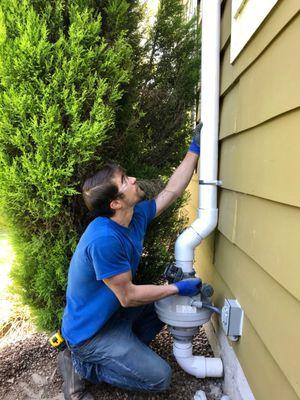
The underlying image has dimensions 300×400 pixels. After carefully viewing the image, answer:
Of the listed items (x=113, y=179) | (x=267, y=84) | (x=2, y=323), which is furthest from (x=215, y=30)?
(x=2, y=323)

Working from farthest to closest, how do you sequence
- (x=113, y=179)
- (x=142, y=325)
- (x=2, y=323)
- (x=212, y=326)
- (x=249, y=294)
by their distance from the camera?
1. (x=2, y=323)
2. (x=212, y=326)
3. (x=142, y=325)
4. (x=113, y=179)
5. (x=249, y=294)

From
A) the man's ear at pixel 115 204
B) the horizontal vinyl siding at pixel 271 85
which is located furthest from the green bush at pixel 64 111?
the horizontal vinyl siding at pixel 271 85

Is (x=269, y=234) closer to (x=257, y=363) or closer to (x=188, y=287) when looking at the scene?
(x=257, y=363)

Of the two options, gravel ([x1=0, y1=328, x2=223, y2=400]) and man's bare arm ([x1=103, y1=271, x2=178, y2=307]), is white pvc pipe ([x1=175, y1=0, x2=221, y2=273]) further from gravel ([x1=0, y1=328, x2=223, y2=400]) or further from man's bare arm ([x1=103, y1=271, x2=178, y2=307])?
gravel ([x1=0, y1=328, x2=223, y2=400])

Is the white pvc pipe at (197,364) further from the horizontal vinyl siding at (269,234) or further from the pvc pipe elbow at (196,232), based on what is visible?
the horizontal vinyl siding at (269,234)

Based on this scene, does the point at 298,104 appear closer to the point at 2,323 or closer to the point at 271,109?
the point at 271,109

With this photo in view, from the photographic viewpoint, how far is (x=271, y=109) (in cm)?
144

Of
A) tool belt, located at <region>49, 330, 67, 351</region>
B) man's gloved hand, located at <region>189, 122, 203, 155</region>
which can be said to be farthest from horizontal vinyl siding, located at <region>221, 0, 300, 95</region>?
tool belt, located at <region>49, 330, 67, 351</region>

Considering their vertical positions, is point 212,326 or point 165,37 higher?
point 165,37

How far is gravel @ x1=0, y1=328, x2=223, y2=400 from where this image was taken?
7.63ft

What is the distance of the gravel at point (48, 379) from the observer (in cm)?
232

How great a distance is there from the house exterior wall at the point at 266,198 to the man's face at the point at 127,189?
560 millimetres

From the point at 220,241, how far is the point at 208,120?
0.81 meters

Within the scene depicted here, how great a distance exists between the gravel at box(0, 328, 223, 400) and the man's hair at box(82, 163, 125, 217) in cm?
123
